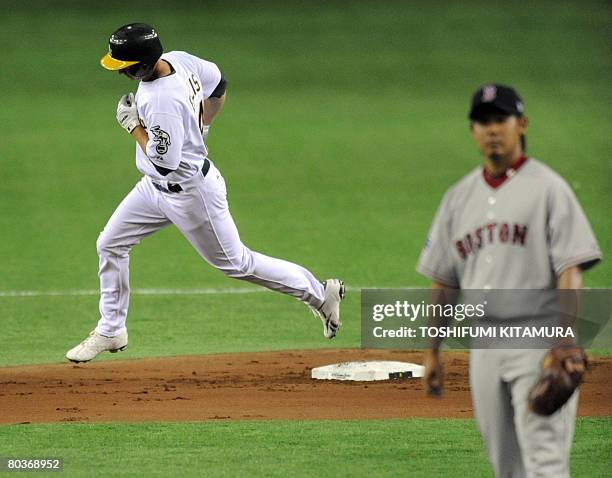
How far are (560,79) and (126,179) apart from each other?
13534 millimetres

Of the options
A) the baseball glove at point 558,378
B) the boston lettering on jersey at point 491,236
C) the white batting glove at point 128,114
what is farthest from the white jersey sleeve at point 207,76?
the baseball glove at point 558,378

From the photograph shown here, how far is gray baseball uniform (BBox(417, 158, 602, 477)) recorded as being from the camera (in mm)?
5527

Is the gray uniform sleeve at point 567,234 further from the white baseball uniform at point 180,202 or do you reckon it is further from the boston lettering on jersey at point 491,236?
the white baseball uniform at point 180,202

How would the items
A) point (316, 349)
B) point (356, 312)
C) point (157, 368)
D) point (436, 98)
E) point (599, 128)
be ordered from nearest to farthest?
point (157, 368), point (316, 349), point (356, 312), point (599, 128), point (436, 98)

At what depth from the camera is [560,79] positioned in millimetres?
33531

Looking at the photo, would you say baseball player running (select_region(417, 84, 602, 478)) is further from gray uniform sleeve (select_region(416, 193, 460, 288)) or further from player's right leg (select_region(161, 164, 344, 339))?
player's right leg (select_region(161, 164, 344, 339))

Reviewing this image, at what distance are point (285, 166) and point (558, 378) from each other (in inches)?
787

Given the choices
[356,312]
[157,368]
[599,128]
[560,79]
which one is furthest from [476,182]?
[560,79]

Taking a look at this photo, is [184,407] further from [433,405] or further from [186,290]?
[186,290]

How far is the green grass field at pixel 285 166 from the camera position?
318 inches

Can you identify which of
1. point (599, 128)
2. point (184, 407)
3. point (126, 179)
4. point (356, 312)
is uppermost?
point (599, 128)

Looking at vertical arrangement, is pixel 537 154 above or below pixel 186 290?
above

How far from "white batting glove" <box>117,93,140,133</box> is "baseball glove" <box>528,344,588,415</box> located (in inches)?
180

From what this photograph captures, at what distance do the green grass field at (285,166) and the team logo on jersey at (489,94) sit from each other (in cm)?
→ 242
